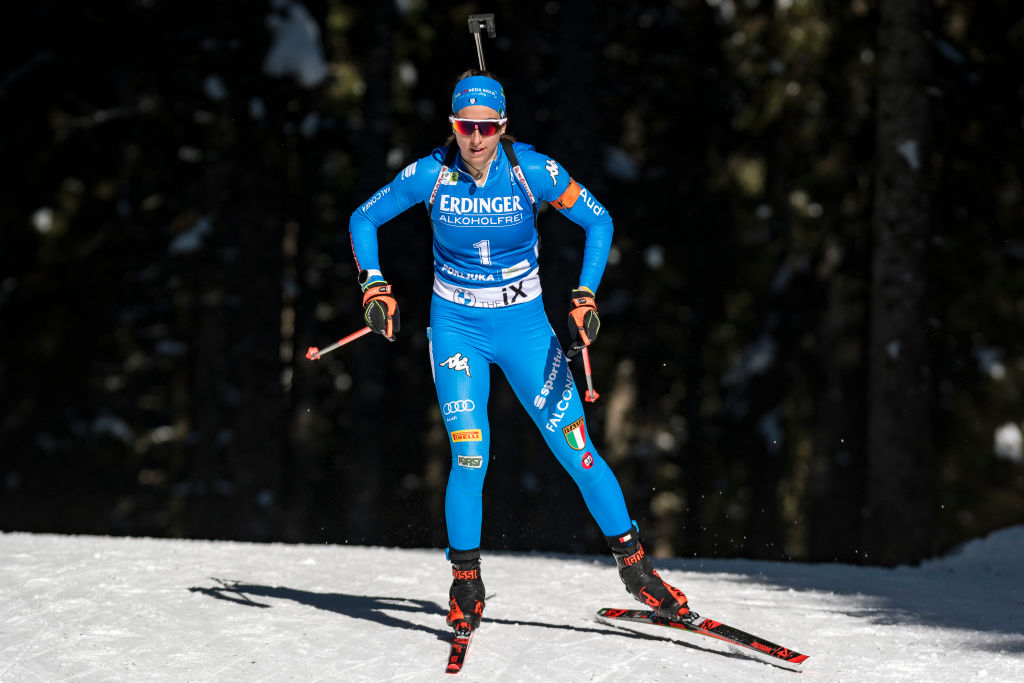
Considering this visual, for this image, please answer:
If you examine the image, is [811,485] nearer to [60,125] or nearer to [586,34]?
[586,34]

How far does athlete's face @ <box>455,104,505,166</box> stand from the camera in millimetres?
5430

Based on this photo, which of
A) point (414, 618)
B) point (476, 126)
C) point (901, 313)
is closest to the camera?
point (476, 126)

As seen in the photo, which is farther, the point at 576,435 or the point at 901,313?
the point at 901,313

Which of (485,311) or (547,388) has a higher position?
(485,311)

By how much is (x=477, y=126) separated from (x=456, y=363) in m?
1.13

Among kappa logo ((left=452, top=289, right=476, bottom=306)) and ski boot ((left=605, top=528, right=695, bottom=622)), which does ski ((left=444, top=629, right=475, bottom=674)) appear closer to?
ski boot ((left=605, top=528, right=695, bottom=622))

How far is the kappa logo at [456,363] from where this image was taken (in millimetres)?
5605

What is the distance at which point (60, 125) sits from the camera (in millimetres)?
13953

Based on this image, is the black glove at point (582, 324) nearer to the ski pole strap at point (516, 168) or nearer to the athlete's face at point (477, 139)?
the ski pole strap at point (516, 168)

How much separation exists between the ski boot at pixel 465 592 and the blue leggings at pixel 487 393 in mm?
58

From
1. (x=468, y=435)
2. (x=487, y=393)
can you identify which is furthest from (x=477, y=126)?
(x=468, y=435)

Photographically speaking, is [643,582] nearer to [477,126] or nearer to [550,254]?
[477,126]

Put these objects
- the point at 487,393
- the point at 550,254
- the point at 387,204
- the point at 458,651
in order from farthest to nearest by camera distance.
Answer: the point at 550,254 < the point at 387,204 < the point at 487,393 < the point at 458,651

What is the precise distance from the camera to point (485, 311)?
5691mm
